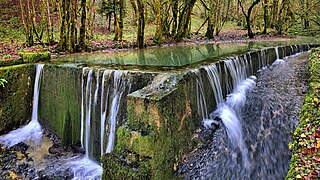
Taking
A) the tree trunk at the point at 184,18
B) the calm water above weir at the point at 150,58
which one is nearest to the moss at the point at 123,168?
the calm water above weir at the point at 150,58

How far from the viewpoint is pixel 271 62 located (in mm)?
11938

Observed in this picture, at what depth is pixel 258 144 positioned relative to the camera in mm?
5465

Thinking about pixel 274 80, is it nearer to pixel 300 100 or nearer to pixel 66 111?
pixel 300 100

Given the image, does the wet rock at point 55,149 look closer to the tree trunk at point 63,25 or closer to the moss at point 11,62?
the moss at point 11,62

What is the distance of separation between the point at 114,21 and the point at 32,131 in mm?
13565

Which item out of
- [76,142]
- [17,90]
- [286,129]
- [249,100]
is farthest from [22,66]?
[286,129]

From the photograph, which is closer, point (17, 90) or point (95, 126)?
point (95, 126)

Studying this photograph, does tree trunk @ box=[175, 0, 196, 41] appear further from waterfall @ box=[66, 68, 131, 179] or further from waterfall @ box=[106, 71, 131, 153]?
waterfall @ box=[106, 71, 131, 153]

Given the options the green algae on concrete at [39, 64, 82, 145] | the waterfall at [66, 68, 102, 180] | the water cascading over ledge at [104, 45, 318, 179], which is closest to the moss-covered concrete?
the green algae on concrete at [39, 64, 82, 145]

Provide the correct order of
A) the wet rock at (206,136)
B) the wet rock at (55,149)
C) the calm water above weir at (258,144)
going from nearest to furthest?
the calm water above weir at (258,144) < the wet rock at (206,136) < the wet rock at (55,149)

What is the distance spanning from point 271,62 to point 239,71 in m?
3.93

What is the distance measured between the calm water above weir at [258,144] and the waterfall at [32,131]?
4.88m

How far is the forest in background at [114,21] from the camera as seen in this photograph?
11469mm

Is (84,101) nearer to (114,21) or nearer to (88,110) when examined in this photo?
(88,110)
